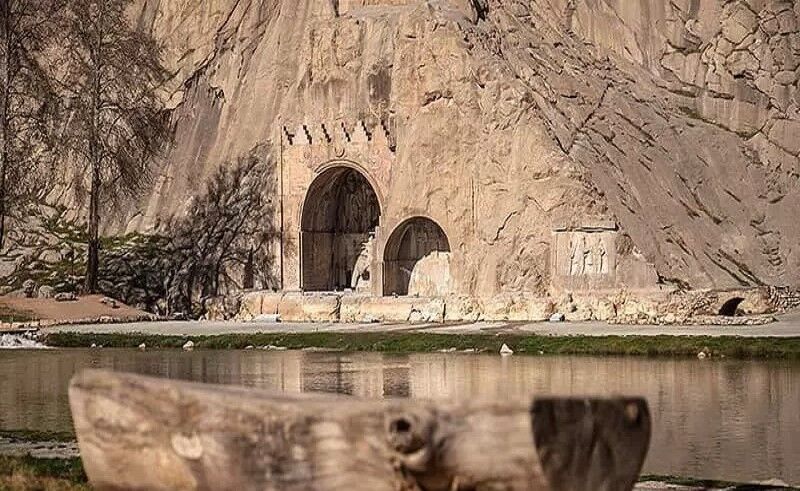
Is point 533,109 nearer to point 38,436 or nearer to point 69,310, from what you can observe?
point 69,310

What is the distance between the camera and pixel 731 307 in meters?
46.6

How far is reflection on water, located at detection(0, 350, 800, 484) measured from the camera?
57.0ft

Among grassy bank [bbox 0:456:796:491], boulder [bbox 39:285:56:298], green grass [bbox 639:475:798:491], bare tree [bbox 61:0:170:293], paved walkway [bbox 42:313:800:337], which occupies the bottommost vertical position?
green grass [bbox 639:475:798:491]

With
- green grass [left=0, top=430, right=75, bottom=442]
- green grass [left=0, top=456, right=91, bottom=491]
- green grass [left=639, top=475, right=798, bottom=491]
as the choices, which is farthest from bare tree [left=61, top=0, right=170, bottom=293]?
green grass [left=639, top=475, right=798, bottom=491]

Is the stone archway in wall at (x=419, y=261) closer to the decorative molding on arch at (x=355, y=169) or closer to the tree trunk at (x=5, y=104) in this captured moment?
the decorative molding on arch at (x=355, y=169)

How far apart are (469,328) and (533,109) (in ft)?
42.1

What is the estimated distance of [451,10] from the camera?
58312mm

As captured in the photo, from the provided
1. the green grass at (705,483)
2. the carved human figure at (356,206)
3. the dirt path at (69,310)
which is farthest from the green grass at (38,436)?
the carved human figure at (356,206)

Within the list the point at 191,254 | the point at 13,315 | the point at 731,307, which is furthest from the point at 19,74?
the point at 731,307

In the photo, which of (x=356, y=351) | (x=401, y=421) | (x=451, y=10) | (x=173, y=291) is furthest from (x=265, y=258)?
(x=401, y=421)

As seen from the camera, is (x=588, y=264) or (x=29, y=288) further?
(x=29, y=288)

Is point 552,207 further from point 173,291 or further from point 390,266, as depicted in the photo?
point 173,291

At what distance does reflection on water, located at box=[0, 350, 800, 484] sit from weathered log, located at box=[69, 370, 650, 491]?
6574 millimetres

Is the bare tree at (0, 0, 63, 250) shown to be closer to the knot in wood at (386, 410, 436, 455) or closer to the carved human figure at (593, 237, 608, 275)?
the carved human figure at (593, 237, 608, 275)
